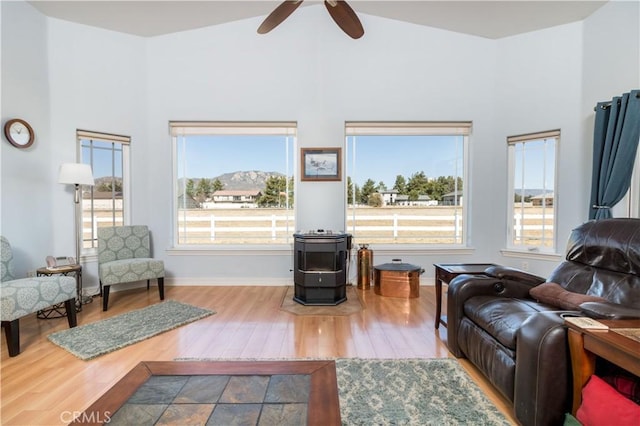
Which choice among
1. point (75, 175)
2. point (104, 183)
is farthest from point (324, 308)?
point (104, 183)

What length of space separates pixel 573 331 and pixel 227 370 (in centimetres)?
159

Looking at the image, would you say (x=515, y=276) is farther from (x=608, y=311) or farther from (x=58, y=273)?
(x=58, y=273)

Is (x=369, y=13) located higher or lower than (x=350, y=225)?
higher

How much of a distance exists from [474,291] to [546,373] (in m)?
0.85

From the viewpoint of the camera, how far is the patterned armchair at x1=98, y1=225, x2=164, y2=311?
10.8ft

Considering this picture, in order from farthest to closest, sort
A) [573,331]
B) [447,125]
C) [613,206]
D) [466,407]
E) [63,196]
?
[447,125], [63,196], [613,206], [466,407], [573,331]

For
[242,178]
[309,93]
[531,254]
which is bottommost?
[531,254]

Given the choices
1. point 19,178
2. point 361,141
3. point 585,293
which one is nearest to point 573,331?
point 585,293

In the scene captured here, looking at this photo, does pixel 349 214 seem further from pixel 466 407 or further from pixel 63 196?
pixel 63 196

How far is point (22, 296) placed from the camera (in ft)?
7.58

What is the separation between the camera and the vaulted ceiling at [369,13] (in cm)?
338

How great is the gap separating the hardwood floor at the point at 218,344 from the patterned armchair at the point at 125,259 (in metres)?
0.29

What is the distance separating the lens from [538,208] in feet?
12.7

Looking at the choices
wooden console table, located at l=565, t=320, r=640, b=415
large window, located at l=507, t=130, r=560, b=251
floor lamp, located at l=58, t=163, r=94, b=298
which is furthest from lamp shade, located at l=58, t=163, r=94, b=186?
large window, located at l=507, t=130, r=560, b=251
